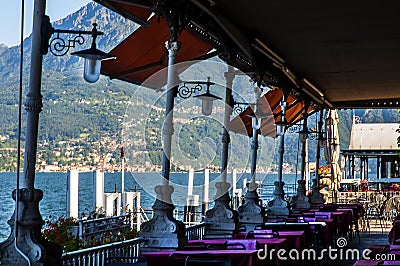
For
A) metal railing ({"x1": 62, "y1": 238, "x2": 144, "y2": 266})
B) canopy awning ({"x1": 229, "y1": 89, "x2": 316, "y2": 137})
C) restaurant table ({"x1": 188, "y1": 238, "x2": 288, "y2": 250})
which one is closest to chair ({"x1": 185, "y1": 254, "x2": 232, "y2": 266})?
metal railing ({"x1": 62, "y1": 238, "x2": 144, "y2": 266})

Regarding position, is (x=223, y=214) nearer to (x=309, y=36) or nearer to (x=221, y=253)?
(x=309, y=36)

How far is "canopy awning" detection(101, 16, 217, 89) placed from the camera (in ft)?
27.1

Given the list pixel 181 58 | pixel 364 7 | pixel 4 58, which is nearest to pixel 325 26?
pixel 364 7

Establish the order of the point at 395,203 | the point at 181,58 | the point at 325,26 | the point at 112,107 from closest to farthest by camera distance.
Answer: the point at 325,26
the point at 181,58
the point at 395,203
the point at 112,107

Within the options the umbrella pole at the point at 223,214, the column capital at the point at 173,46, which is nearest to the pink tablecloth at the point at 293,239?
the umbrella pole at the point at 223,214

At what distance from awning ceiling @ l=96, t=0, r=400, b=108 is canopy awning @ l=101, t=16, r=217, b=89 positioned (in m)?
0.52

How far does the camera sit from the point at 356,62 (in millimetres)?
11969

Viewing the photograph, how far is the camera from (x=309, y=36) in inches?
385

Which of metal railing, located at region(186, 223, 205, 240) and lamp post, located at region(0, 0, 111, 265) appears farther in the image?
metal railing, located at region(186, 223, 205, 240)

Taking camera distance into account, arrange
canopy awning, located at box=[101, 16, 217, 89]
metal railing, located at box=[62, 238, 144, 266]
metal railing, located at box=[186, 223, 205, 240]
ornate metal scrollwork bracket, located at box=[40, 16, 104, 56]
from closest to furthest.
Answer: ornate metal scrollwork bracket, located at box=[40, 16, 104, 56]
metal railing, located at box=[62, 238, 144, 266]
canopy awning, located at box=[101, 16, 217, 89]
metal railing, located at box=[186, 223, 205, 240]

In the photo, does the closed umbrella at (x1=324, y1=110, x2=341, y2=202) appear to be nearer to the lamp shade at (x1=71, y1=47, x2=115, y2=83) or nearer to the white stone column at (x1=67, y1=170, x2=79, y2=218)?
the white stone column at (x1=67, y1=170, x2=79, y2=218)

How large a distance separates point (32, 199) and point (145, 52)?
446cm

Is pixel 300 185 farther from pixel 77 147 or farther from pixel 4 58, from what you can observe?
pixel 77 147

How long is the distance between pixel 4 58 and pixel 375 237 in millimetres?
30482
